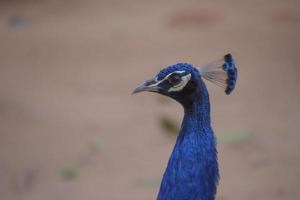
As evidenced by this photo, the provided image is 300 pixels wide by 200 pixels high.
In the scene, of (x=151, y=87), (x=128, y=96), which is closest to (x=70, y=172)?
(x=128, y=96)

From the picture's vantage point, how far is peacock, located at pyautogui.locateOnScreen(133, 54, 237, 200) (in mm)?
2342

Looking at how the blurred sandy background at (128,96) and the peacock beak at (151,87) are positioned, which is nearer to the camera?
the peacock beak at (151,87)

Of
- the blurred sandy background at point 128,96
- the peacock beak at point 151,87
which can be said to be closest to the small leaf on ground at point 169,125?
the blurred sandy background at point 128,96

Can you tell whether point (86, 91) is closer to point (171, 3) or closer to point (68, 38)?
point (68, 38)

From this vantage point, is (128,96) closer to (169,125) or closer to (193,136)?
(169,125)

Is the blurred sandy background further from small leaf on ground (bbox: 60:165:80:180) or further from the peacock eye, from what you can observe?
the peacock eye

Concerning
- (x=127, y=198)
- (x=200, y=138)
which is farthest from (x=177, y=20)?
(x=200, y=138)

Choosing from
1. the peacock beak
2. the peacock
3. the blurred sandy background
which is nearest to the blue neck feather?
the peacock

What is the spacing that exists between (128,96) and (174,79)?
3119mm

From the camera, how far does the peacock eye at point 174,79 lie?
7.73 ft

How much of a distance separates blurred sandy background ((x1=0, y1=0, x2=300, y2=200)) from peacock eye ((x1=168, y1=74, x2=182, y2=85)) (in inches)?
75.5

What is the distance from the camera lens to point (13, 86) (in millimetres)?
5738

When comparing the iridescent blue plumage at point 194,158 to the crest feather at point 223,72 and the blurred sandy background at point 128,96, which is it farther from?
the blurred sandy background at point 128,96

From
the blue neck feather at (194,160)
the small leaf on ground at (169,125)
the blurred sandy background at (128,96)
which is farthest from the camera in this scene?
the small leaf on ground at (169,125)
